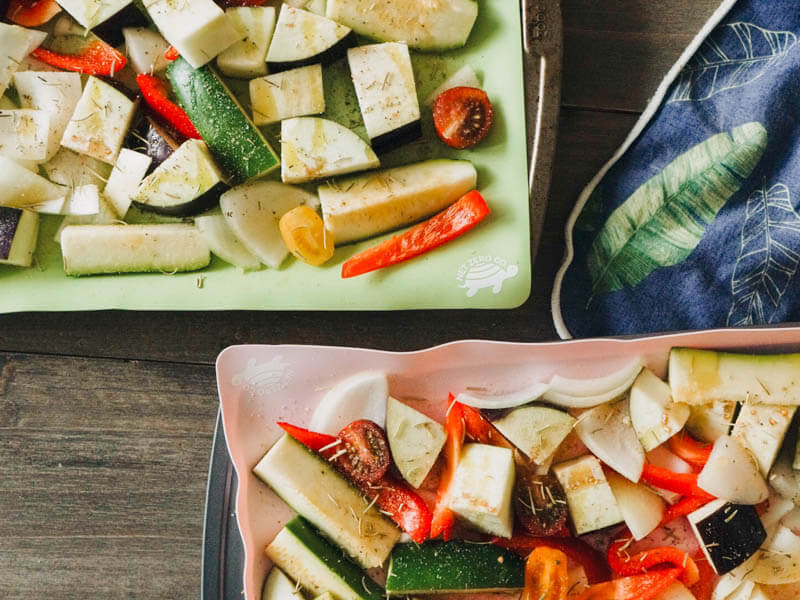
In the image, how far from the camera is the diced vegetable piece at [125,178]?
1.64m

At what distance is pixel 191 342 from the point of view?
177 centimetres

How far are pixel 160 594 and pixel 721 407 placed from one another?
1.29 metres

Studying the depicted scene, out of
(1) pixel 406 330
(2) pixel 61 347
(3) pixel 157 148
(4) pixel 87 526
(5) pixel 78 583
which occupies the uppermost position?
(3) pixel 157 148

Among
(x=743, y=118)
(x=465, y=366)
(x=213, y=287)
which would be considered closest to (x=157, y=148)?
(x=213, y=287)

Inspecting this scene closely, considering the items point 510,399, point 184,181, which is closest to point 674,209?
point 510,399

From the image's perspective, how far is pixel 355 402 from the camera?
1.51 m

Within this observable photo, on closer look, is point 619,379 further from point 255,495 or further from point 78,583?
point 78,583

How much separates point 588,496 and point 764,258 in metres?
0.64

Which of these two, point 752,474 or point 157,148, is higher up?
point 157,148

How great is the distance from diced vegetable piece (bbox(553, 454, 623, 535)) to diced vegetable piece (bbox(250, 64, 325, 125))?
35.7 inches

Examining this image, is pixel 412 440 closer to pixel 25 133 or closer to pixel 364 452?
pixel 364 452

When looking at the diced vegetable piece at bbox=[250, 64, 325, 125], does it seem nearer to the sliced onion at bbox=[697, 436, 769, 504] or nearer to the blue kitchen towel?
the blue kitchen towel

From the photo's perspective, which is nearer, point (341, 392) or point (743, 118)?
point (341, 392)

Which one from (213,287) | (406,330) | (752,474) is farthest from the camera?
(406,330)
